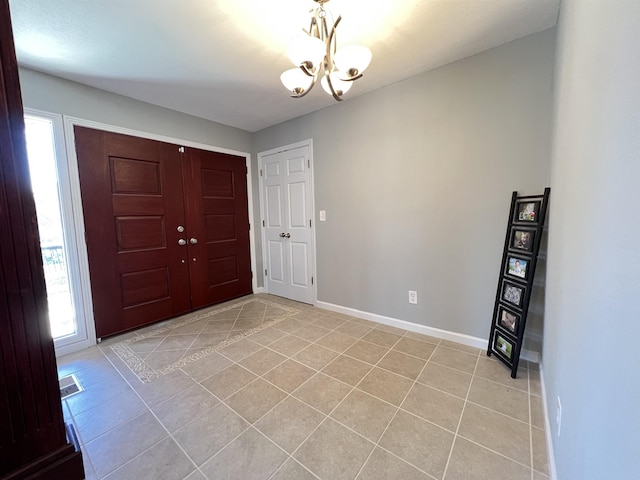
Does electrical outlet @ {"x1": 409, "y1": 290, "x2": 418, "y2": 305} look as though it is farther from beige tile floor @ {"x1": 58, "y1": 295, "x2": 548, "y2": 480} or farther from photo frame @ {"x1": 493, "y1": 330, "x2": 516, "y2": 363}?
photo frame @ {"x1": 493, "y1": 330, "x2": 516, "y2": 363}

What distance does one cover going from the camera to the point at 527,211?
72.6 inches

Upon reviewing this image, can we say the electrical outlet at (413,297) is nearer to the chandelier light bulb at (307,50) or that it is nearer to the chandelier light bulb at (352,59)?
the chandelier light bulb at (352,59)

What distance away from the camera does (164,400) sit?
1647mm

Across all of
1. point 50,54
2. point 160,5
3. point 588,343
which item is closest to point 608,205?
point 588,343

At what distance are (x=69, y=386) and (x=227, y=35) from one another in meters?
2.72

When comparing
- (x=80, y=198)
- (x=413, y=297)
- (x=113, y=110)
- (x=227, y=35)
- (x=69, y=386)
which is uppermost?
(x=227, y=35)

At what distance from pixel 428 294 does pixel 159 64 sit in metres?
3.06

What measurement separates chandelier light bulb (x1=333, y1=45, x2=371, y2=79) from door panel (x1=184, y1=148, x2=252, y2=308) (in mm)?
2396

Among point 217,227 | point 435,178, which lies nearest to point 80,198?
point 217,227

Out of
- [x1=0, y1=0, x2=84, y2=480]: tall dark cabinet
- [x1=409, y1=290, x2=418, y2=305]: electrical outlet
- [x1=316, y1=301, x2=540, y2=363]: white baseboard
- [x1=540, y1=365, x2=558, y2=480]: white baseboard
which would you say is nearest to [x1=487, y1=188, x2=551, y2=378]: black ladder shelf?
[x1=316, y1=301, x2=540, y2=363]: white baseboard

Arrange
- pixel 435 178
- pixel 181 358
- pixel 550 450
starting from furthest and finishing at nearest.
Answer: pixel 435 178 → pixel 181 358 → pixel 550 450

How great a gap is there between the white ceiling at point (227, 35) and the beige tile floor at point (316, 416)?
242cm

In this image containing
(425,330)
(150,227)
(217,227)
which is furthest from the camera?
(217,227)

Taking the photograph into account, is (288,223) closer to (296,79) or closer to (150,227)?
(150,227)
